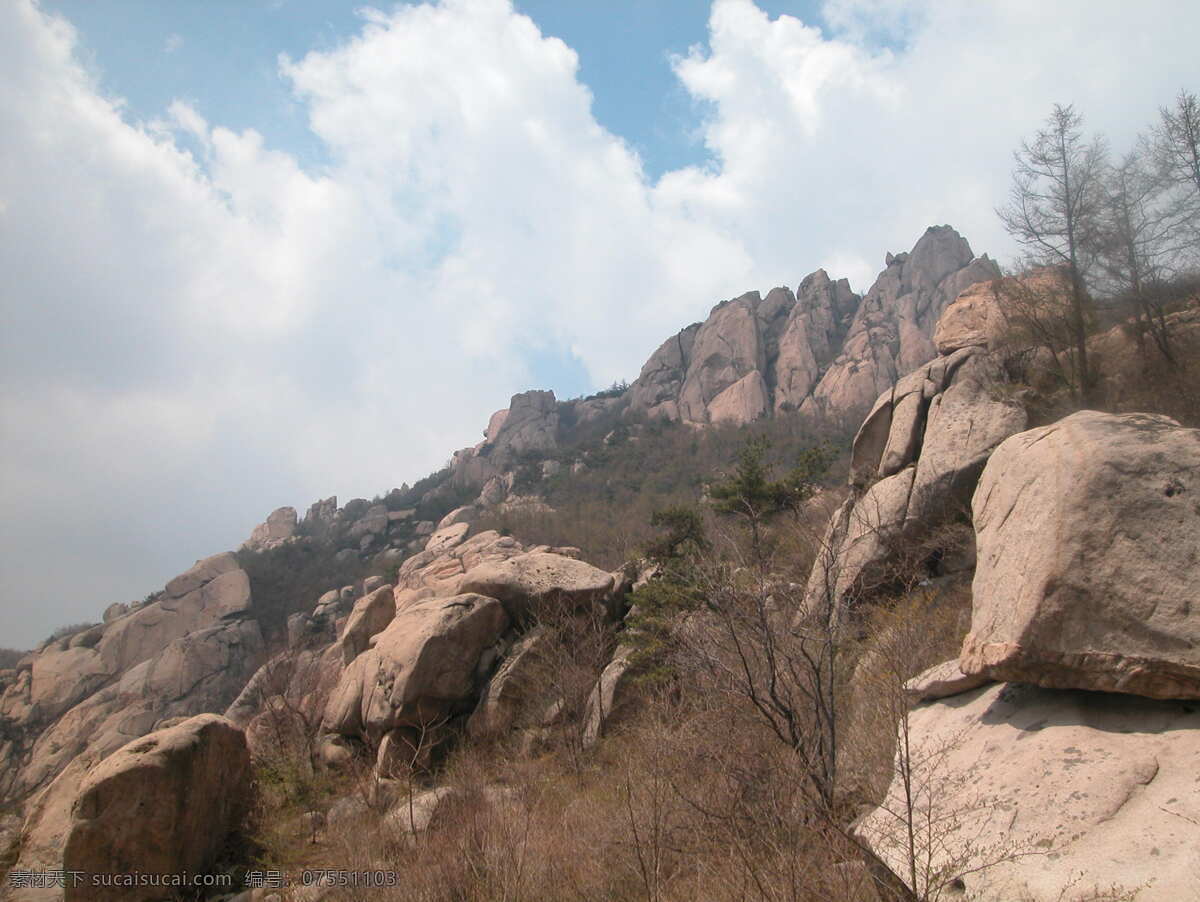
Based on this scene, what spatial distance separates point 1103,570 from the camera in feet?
13.2

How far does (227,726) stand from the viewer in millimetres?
9570

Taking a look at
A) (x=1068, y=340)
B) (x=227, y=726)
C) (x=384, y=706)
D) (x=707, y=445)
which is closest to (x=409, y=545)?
(x=707, y=445)

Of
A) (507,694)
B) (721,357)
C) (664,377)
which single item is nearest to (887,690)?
(507,694)

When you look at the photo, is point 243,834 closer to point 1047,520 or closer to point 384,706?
point 384,706

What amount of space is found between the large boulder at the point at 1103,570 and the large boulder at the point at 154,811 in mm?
9131

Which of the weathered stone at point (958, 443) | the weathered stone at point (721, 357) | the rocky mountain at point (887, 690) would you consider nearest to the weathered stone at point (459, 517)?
the rocky mountain at point (887, 690)

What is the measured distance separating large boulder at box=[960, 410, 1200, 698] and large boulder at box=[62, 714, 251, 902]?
9.13 metres

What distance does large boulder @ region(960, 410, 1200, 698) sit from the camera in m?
3.75

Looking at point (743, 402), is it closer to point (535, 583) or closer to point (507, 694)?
point (535, 583)

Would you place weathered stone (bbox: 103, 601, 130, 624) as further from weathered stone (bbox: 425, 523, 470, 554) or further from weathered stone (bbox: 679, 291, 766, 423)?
weathered stone (bbox: 679, 291, 766, 423)

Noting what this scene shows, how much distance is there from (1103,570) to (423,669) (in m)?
12.4

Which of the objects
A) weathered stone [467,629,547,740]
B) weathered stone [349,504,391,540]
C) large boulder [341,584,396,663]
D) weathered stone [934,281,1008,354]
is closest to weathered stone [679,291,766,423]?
weathered stone [349,504,391,540]

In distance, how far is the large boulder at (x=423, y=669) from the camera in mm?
13570

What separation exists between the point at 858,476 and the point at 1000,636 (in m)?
9.12
